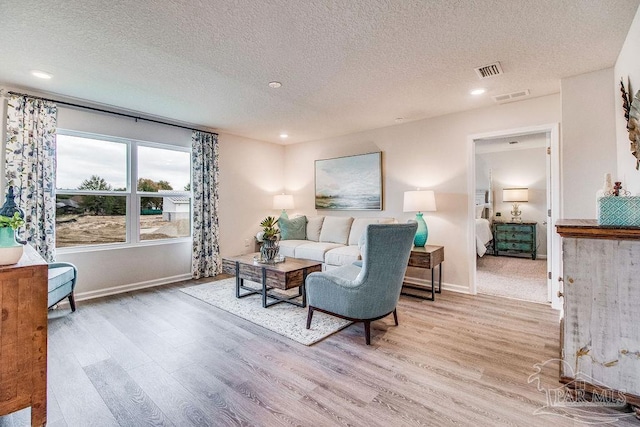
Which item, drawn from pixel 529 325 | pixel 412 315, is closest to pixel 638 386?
pixel 529 325

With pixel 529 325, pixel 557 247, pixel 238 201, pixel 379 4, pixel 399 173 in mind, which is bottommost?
pixel 529 325

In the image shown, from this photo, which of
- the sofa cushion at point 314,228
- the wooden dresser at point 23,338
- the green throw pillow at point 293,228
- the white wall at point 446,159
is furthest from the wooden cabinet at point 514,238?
the wooden dresser at point 23,338

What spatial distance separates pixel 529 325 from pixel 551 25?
260cm

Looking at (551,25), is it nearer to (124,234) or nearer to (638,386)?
(638,386)

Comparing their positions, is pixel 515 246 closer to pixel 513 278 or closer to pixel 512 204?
pixel 512 204

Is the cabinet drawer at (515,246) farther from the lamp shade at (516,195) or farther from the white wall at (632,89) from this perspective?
the white wall at (632,89)

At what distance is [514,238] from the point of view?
21.1 ft

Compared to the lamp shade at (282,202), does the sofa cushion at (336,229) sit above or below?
below

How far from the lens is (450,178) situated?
4.12m

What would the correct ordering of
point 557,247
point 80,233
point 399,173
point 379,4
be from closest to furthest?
point 379,4
point 557,247
point 80,233
point 399,173

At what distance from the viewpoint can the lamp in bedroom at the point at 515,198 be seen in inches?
262

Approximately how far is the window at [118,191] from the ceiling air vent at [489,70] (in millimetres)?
4235

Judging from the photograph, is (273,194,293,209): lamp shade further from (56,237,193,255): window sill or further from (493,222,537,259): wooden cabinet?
(493,222,537,259): wooden cabinet

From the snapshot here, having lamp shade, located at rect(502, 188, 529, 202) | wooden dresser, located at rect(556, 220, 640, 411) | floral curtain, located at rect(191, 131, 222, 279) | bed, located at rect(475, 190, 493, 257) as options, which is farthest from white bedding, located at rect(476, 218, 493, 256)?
floral curtain, located at rect(191, 131, 222, 279)
